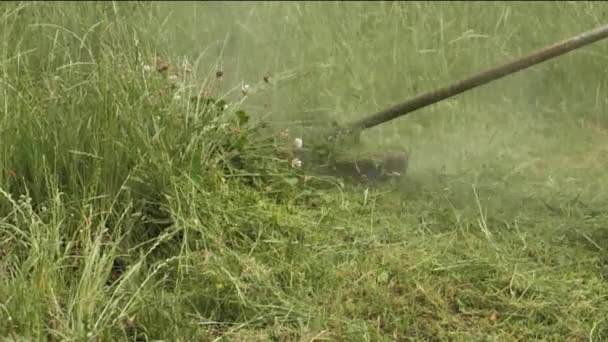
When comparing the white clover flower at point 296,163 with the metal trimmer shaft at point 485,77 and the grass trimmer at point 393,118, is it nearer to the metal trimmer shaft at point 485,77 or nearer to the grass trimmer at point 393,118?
the grass trimmer at point 393,118

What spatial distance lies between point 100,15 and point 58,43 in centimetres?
49

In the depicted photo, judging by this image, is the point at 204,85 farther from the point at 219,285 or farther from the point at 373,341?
the point at 373,341

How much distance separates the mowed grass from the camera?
9.89 feet

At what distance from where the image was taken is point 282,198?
3.80 m

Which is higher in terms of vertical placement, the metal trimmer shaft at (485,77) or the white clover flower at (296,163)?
the metal trimmer shaft at (485,77)

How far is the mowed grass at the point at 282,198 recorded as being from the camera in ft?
9.89

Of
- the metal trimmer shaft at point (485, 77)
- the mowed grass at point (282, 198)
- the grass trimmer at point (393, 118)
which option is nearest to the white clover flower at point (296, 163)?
the mowed grass at point (282, 198)

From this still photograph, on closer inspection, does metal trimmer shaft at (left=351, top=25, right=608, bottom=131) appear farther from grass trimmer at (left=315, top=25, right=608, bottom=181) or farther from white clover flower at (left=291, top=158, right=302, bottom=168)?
white clover flower at (left=291, top=158, right=302, bottom=168)

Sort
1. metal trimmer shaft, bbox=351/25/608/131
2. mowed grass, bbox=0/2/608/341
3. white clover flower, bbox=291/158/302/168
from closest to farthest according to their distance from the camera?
1. mowed grass, bbox=0/2/608/341
2. metal trimmer shaft, bbox=351/25/608/131
3. white clover flower, bbox=291/158/302/168

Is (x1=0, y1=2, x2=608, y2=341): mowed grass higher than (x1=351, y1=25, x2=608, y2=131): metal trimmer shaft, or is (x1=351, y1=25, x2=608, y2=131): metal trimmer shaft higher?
(x1=351, y1=25, x2=608, y2=131): metal trimmer shaft

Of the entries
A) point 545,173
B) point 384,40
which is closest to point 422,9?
point 384,40

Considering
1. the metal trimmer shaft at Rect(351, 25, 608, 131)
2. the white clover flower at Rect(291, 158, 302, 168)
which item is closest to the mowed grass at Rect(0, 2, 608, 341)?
the white clover flower at Rect(291, 158, 302, 168)

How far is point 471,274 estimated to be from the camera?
3260mm

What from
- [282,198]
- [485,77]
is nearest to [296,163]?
[282,198]
